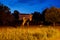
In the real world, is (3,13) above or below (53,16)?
above

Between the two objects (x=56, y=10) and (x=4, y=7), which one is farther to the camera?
(x=56, y=10)

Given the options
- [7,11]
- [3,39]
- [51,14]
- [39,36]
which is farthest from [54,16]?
[3,39]

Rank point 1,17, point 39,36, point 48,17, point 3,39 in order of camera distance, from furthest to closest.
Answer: point 48,17 → point 1,17 → point 39,36 → point 3,39

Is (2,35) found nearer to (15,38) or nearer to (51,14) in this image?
(15,38)

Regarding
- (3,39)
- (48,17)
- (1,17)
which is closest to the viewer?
(3,39)

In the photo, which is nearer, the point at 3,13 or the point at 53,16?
the point at 3,13

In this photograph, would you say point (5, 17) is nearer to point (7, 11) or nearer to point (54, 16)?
point (7, 11)

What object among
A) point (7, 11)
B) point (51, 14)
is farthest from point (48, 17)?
point (7, 11)

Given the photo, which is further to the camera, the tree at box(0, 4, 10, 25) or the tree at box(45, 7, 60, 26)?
the tree at box(45, 7, 60, 26)

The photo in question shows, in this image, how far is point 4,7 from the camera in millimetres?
38438

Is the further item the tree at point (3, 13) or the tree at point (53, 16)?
the tree at point (53, 16)

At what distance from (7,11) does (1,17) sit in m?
3.47

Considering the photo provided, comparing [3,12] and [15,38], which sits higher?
[3,12]

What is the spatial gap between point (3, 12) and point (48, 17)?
31.9 feet
